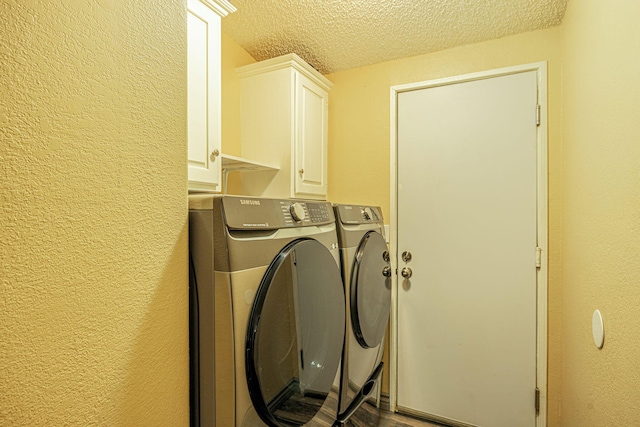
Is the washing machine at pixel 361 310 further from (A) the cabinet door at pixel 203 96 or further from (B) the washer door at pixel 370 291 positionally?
(A) the cabinet door at pixel 203 96

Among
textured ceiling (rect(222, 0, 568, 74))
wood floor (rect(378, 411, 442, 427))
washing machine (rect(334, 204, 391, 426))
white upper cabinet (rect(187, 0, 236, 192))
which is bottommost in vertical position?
wood floor (rect(378, 411, 442, 427))

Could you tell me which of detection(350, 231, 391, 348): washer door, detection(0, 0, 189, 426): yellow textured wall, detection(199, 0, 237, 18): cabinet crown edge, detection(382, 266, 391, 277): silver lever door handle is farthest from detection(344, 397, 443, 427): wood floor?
detection(199, 0, 237, 18): cabinet crown edge

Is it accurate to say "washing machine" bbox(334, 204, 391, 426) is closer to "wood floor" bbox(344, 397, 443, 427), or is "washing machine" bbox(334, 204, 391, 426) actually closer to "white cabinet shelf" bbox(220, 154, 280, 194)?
"wood floor" bbox(344, 397, 443, 427)

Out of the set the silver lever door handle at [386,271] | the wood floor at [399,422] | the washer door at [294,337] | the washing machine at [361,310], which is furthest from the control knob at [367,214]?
the wood floor at [399,422]

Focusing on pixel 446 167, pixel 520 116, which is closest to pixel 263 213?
pixel 446 167

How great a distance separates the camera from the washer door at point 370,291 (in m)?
1.47

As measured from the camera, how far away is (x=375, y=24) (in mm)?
1934

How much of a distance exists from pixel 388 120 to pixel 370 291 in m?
1.29

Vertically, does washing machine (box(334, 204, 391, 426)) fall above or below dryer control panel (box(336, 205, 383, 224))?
below

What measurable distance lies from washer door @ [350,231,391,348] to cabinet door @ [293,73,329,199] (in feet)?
2.12

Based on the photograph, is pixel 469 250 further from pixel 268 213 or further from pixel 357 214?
pixel 268 213

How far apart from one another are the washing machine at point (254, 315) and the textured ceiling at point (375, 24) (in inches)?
51.1

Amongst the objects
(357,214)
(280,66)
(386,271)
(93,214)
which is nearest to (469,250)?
(386,271)

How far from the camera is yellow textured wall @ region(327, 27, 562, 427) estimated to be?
1924mm
